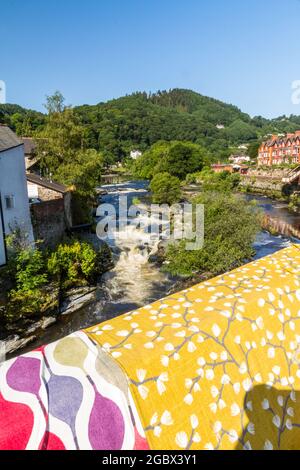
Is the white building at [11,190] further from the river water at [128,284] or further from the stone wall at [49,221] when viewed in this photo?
the river water at [128,284]

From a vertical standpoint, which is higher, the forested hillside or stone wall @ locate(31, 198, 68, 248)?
the forested hillside

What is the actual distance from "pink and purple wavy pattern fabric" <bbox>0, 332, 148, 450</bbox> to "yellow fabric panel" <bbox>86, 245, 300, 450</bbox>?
10 cm

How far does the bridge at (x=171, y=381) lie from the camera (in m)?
1.54

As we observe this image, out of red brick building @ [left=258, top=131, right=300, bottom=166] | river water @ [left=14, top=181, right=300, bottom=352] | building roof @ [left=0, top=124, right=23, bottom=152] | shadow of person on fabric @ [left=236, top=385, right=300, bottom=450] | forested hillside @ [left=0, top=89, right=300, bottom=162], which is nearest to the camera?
shadow of person on fabric @ [left=236, top=385, right=300, bottom=450]

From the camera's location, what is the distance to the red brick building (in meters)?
58.2

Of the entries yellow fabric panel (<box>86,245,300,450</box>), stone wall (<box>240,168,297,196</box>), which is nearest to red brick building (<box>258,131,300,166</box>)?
stone wall (<box>240,168,297,196</box>)

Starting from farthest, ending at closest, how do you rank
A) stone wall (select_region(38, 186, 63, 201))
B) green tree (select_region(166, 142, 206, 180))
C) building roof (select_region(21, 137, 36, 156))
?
green tree (select_region(166, 142, 206, 180)) → building roof (select_region(21, 137, 36, 156)) → stone wall (select_region(38, 186, 63, 201))

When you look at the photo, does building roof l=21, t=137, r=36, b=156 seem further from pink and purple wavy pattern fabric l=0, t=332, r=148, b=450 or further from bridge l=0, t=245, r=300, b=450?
pink and purple wavy pattern fabric l=0, t=332, r=148, b=450

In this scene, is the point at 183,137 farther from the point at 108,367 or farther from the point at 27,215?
the point at 108,367

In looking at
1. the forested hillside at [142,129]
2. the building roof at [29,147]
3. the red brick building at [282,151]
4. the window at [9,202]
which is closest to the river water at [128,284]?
the window at [9,202]

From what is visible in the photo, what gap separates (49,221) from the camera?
14.1 metres

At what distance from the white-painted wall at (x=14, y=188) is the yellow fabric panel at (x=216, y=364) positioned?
30.2 feet

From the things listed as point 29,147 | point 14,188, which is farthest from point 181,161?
point 14,188
